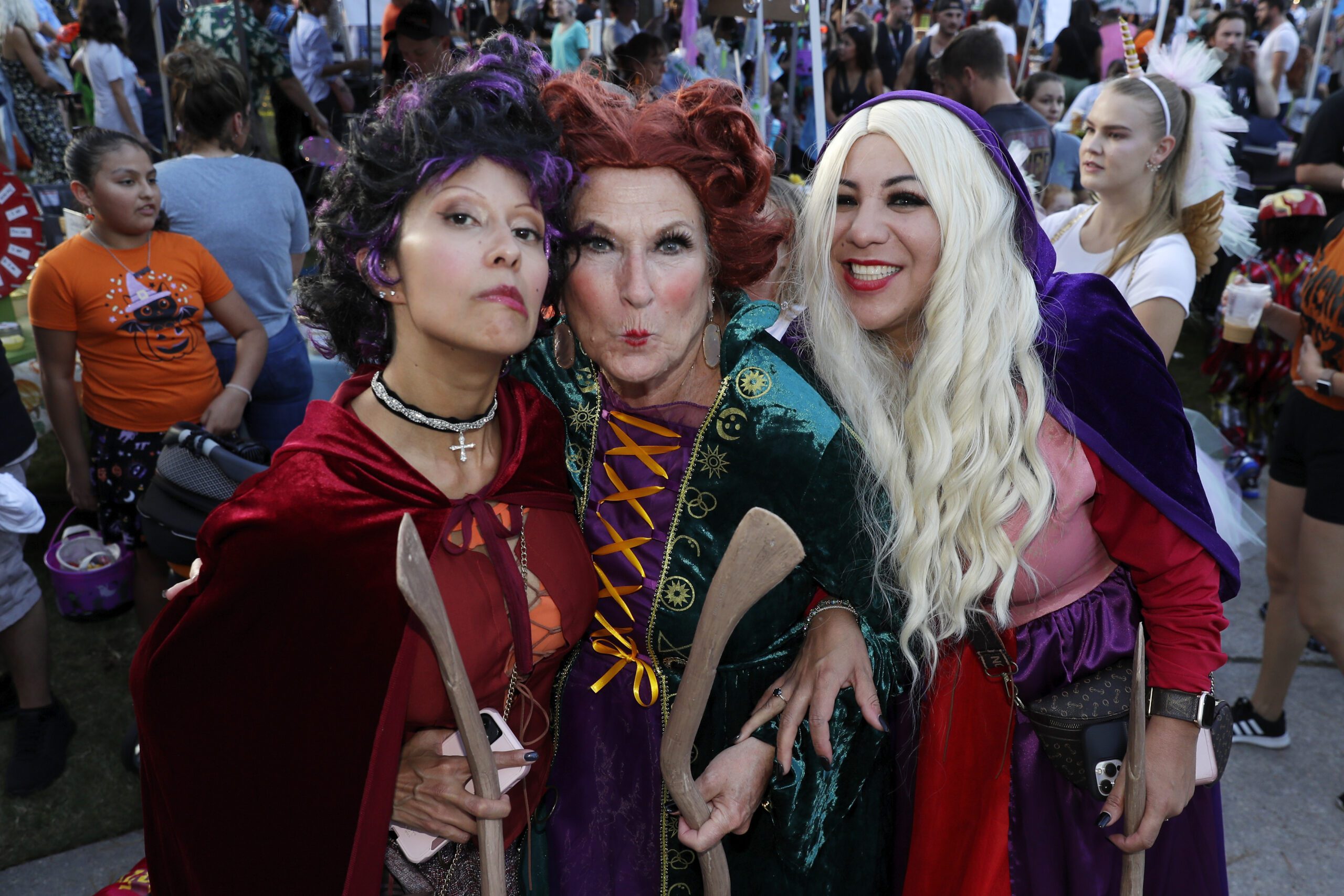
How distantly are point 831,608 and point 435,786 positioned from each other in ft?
2.42

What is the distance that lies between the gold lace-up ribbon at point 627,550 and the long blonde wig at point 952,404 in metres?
0.35

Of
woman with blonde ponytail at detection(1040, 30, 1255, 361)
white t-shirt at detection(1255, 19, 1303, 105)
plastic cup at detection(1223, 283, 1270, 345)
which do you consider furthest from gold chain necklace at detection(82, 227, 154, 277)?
white t-shirt at detection(1255, 19, 1303, 105)

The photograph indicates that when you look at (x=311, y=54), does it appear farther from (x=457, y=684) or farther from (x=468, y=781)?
(x=457, y=684)

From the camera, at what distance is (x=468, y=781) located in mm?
1542

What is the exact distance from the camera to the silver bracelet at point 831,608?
1.77 m

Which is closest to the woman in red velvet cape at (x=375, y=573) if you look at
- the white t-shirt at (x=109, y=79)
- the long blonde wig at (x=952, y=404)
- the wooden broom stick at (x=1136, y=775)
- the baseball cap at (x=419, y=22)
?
the long blonde wig at (x=952, y=404)

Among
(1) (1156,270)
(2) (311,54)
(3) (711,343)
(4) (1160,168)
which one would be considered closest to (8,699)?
(3) (711,343)

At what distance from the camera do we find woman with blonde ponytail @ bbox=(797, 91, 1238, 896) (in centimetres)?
173

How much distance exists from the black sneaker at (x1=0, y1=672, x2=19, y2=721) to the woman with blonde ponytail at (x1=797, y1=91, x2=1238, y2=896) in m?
3.10

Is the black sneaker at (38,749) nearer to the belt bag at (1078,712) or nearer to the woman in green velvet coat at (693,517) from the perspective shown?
the woman in green velvet coat at (693,517)

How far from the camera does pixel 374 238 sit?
1.55 metres

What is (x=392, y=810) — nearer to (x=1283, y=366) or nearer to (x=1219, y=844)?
(x=1219, y=844)

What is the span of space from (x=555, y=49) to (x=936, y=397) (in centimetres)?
771

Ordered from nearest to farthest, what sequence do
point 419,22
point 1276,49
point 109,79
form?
point 419,22 < point 109,79 < point 1276,49
